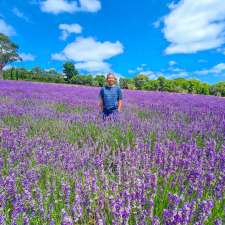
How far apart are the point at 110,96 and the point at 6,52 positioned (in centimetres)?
5018

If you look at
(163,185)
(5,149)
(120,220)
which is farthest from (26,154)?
(120,220)

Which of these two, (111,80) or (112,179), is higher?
(111,80)

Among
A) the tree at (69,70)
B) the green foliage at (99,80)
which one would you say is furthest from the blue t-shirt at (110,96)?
the tree at (69,70)

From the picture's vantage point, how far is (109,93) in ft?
20.3

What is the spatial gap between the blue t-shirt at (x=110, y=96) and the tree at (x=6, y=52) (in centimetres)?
4865

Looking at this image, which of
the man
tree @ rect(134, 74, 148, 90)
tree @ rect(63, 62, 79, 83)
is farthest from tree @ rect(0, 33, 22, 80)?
the man

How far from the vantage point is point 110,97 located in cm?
621

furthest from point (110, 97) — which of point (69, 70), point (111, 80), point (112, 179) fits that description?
point (69, 70)

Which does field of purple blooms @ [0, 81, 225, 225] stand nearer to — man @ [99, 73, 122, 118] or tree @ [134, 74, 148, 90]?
man @ [99, 73, 122, 118]

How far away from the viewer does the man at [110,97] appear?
20.3ft

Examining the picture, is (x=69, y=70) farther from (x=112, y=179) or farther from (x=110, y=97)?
(x=112, y=179)

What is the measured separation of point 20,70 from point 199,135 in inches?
2031

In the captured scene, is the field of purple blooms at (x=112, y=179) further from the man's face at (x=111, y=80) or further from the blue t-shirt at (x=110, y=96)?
the man's face at (x=111, y=80)

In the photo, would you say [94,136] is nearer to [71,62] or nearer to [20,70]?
[20,70]
